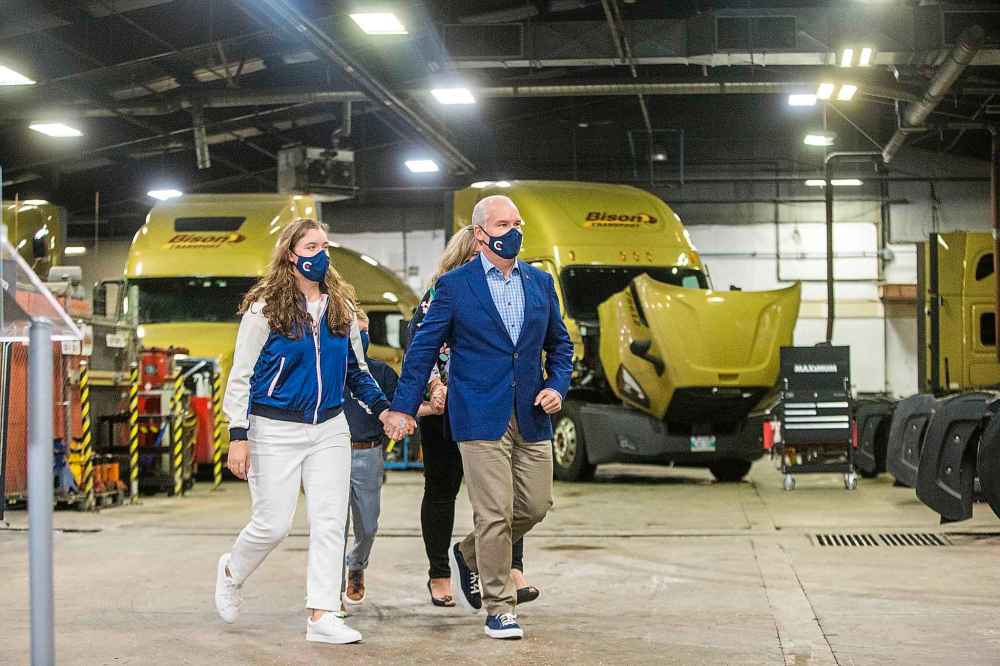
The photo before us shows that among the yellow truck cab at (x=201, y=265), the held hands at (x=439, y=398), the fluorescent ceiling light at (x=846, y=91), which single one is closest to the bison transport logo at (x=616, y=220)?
the yellow truck cab at (x=201, y=265)

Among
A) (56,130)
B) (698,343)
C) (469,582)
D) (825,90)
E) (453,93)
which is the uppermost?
(56,130)

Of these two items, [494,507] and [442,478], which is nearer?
[494,507]

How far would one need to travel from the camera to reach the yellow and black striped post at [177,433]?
14789mm

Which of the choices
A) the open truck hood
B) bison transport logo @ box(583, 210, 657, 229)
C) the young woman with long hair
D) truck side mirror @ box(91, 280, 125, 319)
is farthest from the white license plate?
the young woman with long hair

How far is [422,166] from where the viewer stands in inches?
1278

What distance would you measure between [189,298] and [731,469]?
→ 718 centimetres

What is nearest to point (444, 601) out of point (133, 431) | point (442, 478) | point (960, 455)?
point (442, 478)

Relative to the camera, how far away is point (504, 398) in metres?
6.01

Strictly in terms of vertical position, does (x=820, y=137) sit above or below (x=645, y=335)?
above

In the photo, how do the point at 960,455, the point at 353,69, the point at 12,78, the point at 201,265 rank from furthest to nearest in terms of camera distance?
the point at 12,78
the point at 353,69
the point at 201,265
the point at 960,455

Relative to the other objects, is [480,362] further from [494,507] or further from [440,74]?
[440,74]

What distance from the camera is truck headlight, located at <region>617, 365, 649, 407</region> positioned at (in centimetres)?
1549

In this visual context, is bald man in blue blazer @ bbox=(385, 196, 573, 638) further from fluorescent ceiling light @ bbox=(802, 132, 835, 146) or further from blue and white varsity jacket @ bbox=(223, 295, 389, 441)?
fluorescent ceiling light @ bbox=(802, 132, 835, 146)

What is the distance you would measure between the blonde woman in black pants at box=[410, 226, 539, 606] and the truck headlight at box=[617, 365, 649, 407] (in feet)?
28.4
